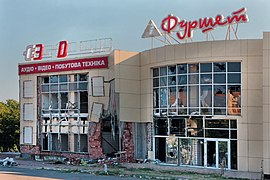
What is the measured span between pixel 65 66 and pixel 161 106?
27.8 feet

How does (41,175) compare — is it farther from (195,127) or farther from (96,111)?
(195,127)

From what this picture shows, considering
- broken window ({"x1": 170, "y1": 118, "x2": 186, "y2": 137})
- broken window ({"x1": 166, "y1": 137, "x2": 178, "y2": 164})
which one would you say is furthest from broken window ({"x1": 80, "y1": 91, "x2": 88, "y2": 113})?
broken window ({"x1": 170, "y1": 118, "x2": 186, "y2": 137})

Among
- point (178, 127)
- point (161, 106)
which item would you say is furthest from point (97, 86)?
point (178, 127)

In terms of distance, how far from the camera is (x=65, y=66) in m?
32.8

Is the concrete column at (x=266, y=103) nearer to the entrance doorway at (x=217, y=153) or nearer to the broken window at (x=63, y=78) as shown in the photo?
the entrance doorway at (x=217, y=153)

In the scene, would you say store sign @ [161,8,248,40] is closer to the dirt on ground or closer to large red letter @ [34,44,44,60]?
the dirt on ground

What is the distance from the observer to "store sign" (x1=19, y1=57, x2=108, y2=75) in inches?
1230

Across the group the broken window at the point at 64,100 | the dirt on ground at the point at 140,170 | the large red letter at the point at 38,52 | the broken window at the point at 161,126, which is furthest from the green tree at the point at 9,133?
the broken window at the point at 161,126

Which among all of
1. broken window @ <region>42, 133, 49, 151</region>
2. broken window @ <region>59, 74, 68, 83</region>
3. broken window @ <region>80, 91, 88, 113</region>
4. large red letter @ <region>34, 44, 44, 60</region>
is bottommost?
broken window @ <region>42, 133, 49, 151</region>

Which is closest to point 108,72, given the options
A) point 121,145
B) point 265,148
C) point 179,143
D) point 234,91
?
point 121,145

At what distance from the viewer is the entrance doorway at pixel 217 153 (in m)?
25.5

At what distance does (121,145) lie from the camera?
29.8 meters

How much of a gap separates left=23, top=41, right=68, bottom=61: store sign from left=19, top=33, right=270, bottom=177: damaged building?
60 cm

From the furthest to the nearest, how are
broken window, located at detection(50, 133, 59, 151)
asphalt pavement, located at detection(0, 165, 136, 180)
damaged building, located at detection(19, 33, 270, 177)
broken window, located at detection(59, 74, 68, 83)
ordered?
broken window, located at detection(50, 133, 59, 151)
broken window, located at detection(59, 74, 68, 83)
damaged building, located at detection(19, 33, 270, 177)
asphalt pavement, located at detection(0, 165, 136, 180)
